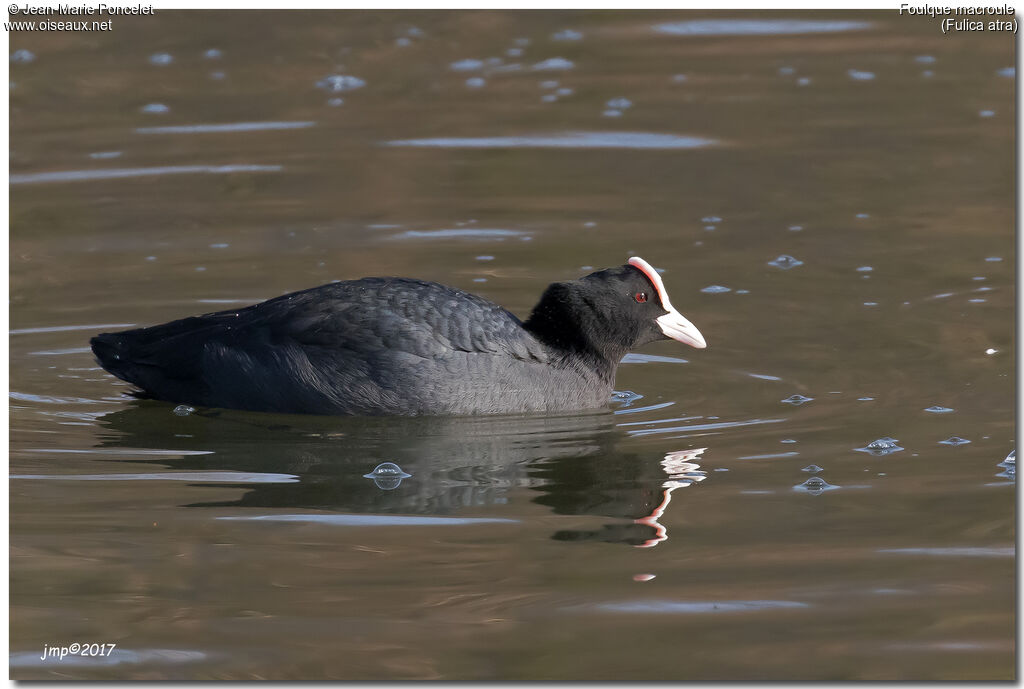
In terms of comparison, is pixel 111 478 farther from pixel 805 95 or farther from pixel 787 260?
pixel 805 95

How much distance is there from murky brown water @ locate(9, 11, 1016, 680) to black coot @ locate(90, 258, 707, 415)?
13cm

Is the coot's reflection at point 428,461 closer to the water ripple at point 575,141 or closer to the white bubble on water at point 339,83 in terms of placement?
the water ripple at point 575,141

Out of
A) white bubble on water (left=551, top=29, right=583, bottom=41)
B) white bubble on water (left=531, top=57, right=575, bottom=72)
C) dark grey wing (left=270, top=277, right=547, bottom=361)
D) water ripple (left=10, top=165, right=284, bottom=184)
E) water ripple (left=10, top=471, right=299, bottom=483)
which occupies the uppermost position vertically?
white bubble on water (left=551, top=29, right=583, bottom=41)

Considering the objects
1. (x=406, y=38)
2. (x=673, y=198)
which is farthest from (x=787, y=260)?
(x=406, y=38)

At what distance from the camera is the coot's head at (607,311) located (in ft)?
22.6

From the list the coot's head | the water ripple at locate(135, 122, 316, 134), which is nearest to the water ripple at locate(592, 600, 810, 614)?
the coot's head

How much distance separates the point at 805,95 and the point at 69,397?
7.02 meters

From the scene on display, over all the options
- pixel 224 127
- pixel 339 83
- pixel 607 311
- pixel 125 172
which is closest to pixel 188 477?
pixel 607 311

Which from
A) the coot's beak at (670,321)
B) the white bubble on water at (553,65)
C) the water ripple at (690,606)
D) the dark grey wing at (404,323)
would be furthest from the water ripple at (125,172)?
the water ripple at (690,606)

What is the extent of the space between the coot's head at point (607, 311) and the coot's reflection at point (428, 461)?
1.19 feet

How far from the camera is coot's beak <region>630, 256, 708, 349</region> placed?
6.91 meters

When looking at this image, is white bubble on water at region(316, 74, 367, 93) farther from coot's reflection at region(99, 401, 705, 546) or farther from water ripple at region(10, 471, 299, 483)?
water ripple at region(10, 471, 299, 483)

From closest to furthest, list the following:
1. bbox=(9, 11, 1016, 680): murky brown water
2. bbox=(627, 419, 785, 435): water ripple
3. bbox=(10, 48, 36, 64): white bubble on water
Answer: bbox=(9, 11, 1016, 680): murky brown water → bbox=(627, 419, 785, 435): water ripple → bbox=(10, 48, 36, 64): white bubble on water

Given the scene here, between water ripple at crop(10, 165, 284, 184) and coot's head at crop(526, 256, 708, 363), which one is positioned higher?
water ripple at crop(10, 165, 284, 184)
